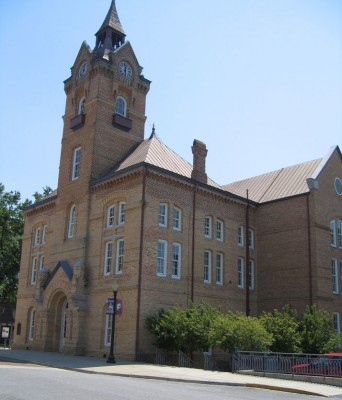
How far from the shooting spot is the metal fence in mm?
18906

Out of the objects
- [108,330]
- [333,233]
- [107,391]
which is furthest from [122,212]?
[107,391]

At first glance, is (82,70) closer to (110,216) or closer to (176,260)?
(110,216)

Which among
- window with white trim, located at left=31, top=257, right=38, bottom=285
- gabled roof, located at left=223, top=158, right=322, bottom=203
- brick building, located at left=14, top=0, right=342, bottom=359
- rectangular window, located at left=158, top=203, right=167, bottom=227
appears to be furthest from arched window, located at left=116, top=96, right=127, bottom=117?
window with white trim, located at left=31, top=257, right=38, bottom=285

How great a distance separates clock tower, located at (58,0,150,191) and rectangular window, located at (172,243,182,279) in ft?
24.1

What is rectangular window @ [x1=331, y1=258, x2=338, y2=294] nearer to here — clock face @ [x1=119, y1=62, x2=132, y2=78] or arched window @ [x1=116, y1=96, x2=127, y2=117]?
arched window @ [x1=116, y1=96, x2=127, y2=117]

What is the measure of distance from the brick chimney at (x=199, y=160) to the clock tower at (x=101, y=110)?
480 cm

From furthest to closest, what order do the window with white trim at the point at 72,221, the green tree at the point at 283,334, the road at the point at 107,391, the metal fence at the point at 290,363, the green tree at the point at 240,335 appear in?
the window with white trim at the point at 72,221
the green tree at the point at 283,334
the green tree at the point at 240,335
the metal fence at the point at 290,363
the road at the point at 107,391

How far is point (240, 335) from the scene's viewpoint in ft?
77.0

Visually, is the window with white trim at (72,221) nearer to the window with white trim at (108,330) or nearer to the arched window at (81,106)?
the arched window at (81,106)

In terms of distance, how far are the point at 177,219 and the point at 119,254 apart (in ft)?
13.8

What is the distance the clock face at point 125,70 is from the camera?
36438mm

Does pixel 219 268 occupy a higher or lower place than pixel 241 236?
lower

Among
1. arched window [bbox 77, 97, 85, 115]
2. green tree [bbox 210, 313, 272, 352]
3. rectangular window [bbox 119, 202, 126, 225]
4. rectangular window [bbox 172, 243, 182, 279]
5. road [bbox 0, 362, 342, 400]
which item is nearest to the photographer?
road [bbox 0, 362, 342, 400]

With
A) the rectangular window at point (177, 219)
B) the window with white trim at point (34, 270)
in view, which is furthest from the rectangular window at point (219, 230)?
the window with white trim at point (34, 270)
